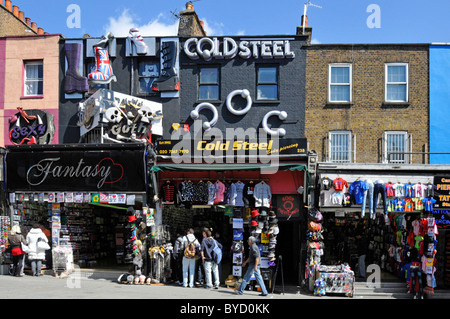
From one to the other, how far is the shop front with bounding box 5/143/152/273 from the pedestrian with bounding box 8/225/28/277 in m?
1.07

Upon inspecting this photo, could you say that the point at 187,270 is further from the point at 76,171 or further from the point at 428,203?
the point at 428,203

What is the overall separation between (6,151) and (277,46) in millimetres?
10980

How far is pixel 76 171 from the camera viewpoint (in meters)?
18.4

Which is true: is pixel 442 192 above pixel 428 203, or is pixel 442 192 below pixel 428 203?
above

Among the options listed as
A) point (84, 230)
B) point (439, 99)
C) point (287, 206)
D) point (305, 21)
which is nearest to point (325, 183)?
point (287, 206)

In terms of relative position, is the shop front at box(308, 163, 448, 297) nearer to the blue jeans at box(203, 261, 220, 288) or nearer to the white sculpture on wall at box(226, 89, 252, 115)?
the blue jeans at box(203, 261, 220, 288)

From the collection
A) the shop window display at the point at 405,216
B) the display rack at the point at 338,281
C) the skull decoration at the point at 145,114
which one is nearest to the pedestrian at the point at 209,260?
the display rack at the point at 338,281

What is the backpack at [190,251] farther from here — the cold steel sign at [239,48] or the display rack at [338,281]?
the cold steel sign at [239,48]

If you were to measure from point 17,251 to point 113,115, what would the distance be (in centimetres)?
573

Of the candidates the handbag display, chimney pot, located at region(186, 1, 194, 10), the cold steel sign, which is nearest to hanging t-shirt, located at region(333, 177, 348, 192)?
the cold steel sign

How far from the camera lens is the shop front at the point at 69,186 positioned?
59.1 ft

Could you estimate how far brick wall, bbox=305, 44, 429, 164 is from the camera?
1991 cm

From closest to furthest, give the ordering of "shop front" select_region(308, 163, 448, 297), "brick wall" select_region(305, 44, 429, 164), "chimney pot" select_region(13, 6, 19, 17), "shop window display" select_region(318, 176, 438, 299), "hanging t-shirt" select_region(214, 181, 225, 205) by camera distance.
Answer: "shop window display" select_region(318, 176, 438, 299) → "shop front" select_region(308, 163, 448, 297) → "hanging t-shirt" select_region(214, 181, 225, 205) → "brick wall" select_region(305, 44, 429, 164) → "chimney pot" select_region(13, 6, 19, 17)

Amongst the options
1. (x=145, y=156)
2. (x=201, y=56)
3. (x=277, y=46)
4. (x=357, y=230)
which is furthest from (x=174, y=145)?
(x=357, y=230)
